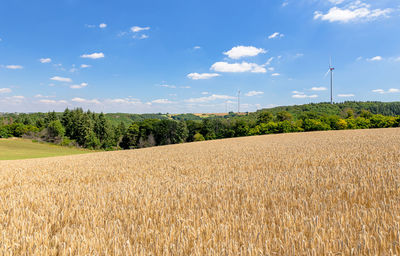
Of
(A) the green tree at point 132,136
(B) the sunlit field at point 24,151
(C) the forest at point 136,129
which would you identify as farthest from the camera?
(A) the green tree at point 132,136

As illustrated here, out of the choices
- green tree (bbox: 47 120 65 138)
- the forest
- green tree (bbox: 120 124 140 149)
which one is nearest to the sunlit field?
the forest

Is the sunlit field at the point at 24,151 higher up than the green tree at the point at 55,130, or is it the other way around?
the green tree at the point at 55,130

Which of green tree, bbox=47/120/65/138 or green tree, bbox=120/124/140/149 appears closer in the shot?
green tree, bbox=47/120/65/138

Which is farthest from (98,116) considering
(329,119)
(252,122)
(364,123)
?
(364,123)

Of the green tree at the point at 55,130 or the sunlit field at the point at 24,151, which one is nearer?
the sunlit field at the point at 24,151

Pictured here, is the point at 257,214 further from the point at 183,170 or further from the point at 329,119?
the point at 329,119

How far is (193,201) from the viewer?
3939 millimetres

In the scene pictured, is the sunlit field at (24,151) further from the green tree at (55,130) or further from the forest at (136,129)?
the green tree at (55,130)

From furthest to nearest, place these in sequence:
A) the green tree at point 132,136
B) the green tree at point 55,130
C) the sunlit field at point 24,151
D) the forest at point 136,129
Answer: the green tree at point 132,136
the green tree at point 55,130
the forest at point 136,129
the sunlit field at point 24,151

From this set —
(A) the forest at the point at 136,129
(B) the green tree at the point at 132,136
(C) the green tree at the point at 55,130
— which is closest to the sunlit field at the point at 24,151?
(A) the forest at the point at 136,129

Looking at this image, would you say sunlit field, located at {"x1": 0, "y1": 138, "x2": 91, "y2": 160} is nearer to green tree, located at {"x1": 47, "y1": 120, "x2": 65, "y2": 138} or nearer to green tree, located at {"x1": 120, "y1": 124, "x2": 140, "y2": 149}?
green tree, located at {"x1": 47, "y1": 120, "x2": 65, "y2": 138}

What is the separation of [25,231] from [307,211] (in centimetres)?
408

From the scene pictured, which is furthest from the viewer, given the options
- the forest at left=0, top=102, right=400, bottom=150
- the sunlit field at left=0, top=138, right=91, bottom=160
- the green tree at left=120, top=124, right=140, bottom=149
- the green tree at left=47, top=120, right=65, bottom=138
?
the green tree at left=120, top=124, right=140, bottom=149

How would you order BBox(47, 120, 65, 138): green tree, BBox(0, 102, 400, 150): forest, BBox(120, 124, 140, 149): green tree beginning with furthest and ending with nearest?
BBox(120, 124, 140, 149): green tree
BBox(47, 120, 65, 138): green tree
BBox(0, 102, 400, 150): forest
